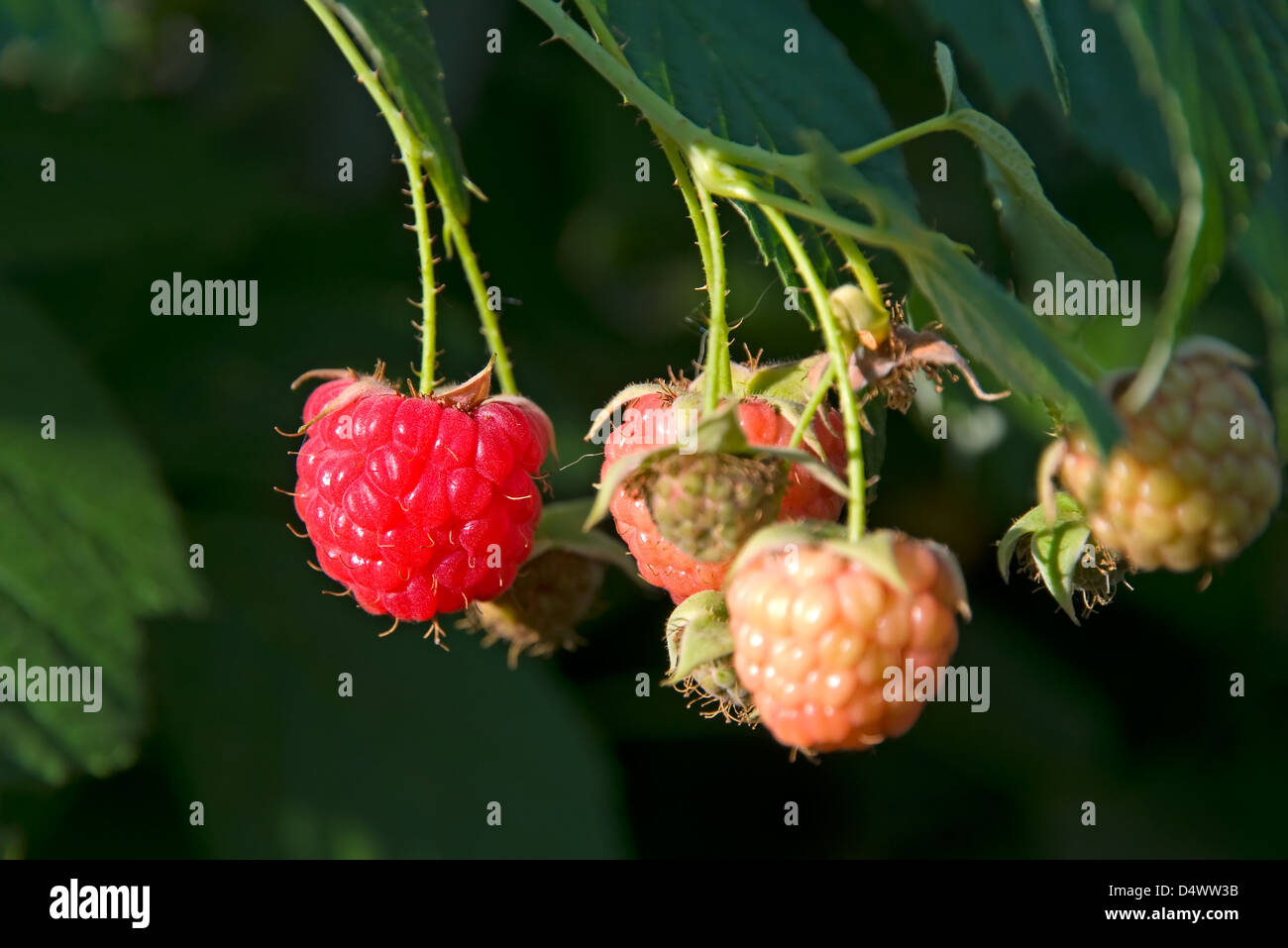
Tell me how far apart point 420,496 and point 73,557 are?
838 mm

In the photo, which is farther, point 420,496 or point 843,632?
point 420,496

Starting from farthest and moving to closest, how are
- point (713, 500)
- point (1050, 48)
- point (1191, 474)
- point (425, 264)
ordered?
point (425, 264)
point (1050, 48)
point (713, 500)
point (1191, 474)

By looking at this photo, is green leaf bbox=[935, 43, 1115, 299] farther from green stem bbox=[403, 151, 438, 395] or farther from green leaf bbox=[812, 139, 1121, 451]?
green stem bbox=[403, 151, 438, 395]

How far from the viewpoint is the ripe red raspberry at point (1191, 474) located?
887 mm

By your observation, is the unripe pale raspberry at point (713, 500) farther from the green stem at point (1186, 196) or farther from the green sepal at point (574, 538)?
the green sepal at point (574, 538)

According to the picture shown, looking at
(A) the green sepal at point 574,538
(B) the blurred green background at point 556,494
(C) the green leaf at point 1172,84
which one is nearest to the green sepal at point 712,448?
(C) the green leaf at point 1172,84

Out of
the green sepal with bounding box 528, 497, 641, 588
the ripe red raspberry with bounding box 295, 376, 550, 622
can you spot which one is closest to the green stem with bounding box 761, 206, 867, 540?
the ripe red raspberry with bounding box 295, 376, 550, 622

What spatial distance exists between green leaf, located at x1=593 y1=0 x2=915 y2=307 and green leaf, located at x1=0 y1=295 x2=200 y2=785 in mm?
1151

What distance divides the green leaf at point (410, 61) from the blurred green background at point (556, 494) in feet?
3.69

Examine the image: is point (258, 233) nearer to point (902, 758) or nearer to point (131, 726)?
point (131, 726)

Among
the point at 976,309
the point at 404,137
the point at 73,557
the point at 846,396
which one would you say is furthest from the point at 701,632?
the point at 73,557

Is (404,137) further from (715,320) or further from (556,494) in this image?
(556,494)

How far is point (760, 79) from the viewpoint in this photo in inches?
50.9

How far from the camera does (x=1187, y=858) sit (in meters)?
2.47
